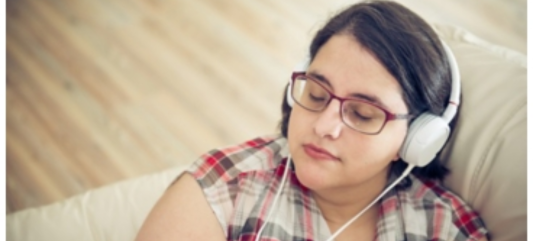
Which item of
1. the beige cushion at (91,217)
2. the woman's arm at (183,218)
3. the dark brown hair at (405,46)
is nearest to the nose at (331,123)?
the dark brown hair at (405,46)

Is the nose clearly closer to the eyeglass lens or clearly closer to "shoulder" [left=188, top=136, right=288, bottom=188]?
the eyeglass lens

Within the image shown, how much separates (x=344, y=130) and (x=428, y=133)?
0.54 ft

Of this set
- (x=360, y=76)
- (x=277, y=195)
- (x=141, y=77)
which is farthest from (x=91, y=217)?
(x=141, y=77)

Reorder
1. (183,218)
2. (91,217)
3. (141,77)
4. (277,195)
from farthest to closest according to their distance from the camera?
(141,77), (91,217), (277,195), (183,218)

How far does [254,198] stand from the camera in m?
1.03

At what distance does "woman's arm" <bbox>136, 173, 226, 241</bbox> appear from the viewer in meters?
0.92

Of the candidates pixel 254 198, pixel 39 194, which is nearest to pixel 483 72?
pixel 254 198

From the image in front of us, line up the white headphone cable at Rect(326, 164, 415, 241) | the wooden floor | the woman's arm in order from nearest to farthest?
1. the woman's arm
2. the white headphone cable at Rect(326, 164, 415, 241)
3. the wooden floor

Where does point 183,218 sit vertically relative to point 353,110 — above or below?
below

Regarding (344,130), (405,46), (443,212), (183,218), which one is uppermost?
(405,46)

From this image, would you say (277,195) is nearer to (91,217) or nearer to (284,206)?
(284,206)

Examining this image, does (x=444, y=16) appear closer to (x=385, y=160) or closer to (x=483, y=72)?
(x=483, y=72)

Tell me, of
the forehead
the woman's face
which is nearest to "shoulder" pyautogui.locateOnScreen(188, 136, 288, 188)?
the woman's face

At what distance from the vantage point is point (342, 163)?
958 millimetres
